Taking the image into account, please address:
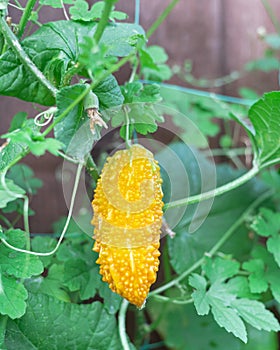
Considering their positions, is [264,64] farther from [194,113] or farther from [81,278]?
[81,278]

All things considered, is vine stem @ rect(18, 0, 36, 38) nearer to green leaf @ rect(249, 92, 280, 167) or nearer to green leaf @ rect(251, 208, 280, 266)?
green leaf @ rect(249, 92, 280, 167)

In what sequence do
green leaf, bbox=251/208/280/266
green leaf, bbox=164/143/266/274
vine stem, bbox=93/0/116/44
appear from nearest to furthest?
vine stem, bbox=93/0/116/44
green leaf, bbox=251/208/280/266
green leaf, bbox=164/143/266/274

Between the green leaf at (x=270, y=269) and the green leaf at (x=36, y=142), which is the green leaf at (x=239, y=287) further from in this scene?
the green leaf at (x=36, y=142)

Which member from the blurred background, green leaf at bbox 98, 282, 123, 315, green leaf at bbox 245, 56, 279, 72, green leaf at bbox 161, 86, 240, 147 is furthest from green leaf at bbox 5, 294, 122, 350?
green leaf at bbox 245, 56, 279, 72

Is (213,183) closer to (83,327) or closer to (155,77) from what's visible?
(155,77)

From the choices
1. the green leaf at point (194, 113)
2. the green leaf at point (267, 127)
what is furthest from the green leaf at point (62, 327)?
the green leaf at point (194, 113)
